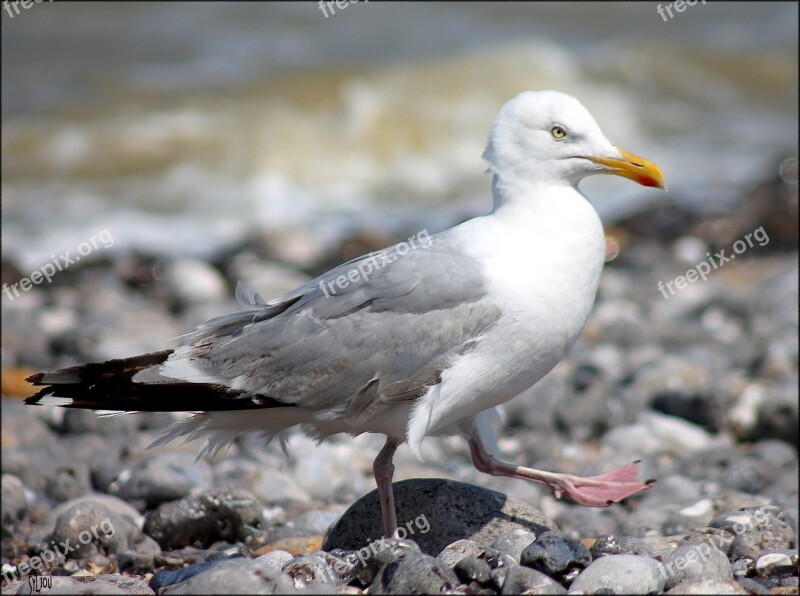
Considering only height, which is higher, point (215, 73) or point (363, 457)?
point (215, 73)

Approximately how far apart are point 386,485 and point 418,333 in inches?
28.7

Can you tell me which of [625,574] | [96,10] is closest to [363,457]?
[625,574]

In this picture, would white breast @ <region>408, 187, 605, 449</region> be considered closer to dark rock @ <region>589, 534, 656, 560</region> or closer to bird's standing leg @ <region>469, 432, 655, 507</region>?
bird's standing leg @ <region>469, 432, 655, 507</region>

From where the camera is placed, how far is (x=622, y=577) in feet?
11.5

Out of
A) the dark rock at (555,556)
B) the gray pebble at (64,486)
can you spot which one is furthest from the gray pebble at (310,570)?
the gray pebble at (64,486)

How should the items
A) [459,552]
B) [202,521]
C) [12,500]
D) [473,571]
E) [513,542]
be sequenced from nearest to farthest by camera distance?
[473,571] < [459,552] < [513,542] < [202,521] < [12,500]

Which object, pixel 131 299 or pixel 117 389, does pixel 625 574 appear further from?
pixel 131 299

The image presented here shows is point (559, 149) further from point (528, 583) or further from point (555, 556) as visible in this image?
point (528, 583)

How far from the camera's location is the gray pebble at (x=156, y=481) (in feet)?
18.4

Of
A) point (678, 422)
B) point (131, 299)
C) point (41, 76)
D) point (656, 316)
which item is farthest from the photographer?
point (41, 76)

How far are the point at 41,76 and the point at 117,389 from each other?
15347mm

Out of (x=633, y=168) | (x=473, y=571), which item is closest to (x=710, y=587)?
(x=473, y=571)

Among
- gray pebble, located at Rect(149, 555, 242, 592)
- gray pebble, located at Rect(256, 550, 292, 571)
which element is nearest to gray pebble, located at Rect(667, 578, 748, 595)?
gray pebble, located at Rect(256, 550, 292, 571)

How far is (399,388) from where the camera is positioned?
4.27 meters
